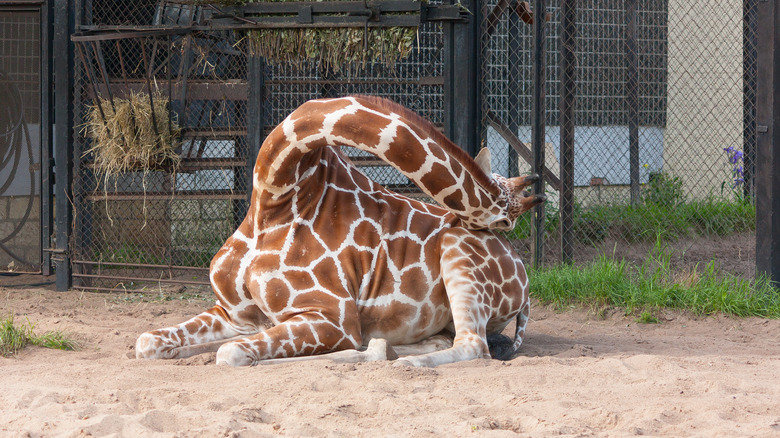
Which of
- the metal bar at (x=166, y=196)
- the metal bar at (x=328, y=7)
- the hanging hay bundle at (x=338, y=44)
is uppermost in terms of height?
the metal bar at (x=328, y=7)

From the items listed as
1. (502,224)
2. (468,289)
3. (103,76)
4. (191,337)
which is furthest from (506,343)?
(103,76)

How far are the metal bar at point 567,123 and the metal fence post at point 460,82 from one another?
0.73 meters

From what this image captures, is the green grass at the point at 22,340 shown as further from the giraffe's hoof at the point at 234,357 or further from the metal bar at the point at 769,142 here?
the metal bar at the point at 769,142

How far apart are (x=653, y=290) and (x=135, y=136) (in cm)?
415

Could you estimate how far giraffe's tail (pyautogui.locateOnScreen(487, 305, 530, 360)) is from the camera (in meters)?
3.78

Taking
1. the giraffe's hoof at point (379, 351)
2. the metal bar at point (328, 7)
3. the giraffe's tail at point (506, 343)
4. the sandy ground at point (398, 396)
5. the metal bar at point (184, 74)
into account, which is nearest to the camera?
the sandy ground at point (398, 396)

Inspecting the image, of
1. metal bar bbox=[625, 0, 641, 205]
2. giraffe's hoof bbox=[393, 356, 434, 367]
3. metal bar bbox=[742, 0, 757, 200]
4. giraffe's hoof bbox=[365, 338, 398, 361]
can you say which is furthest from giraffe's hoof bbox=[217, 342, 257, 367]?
metal bar bbox=[625, 0, 641, 205]

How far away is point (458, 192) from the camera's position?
346cm

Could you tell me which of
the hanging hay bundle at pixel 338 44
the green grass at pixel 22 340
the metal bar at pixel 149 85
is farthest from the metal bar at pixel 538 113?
the green grass at pixel 22 340

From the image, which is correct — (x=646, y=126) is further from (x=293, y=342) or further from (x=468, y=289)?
(x=293, y=342)

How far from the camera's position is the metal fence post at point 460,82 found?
575cm

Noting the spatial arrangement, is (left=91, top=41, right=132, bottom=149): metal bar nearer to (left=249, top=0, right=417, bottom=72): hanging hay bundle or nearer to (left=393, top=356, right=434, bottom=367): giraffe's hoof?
(left=249, top=0, right=417, bottom=72): hanging hay bundle

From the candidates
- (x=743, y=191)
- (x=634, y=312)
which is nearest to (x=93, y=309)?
(x=634, y=312)

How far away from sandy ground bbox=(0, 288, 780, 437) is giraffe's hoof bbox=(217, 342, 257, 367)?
0.07 metres
